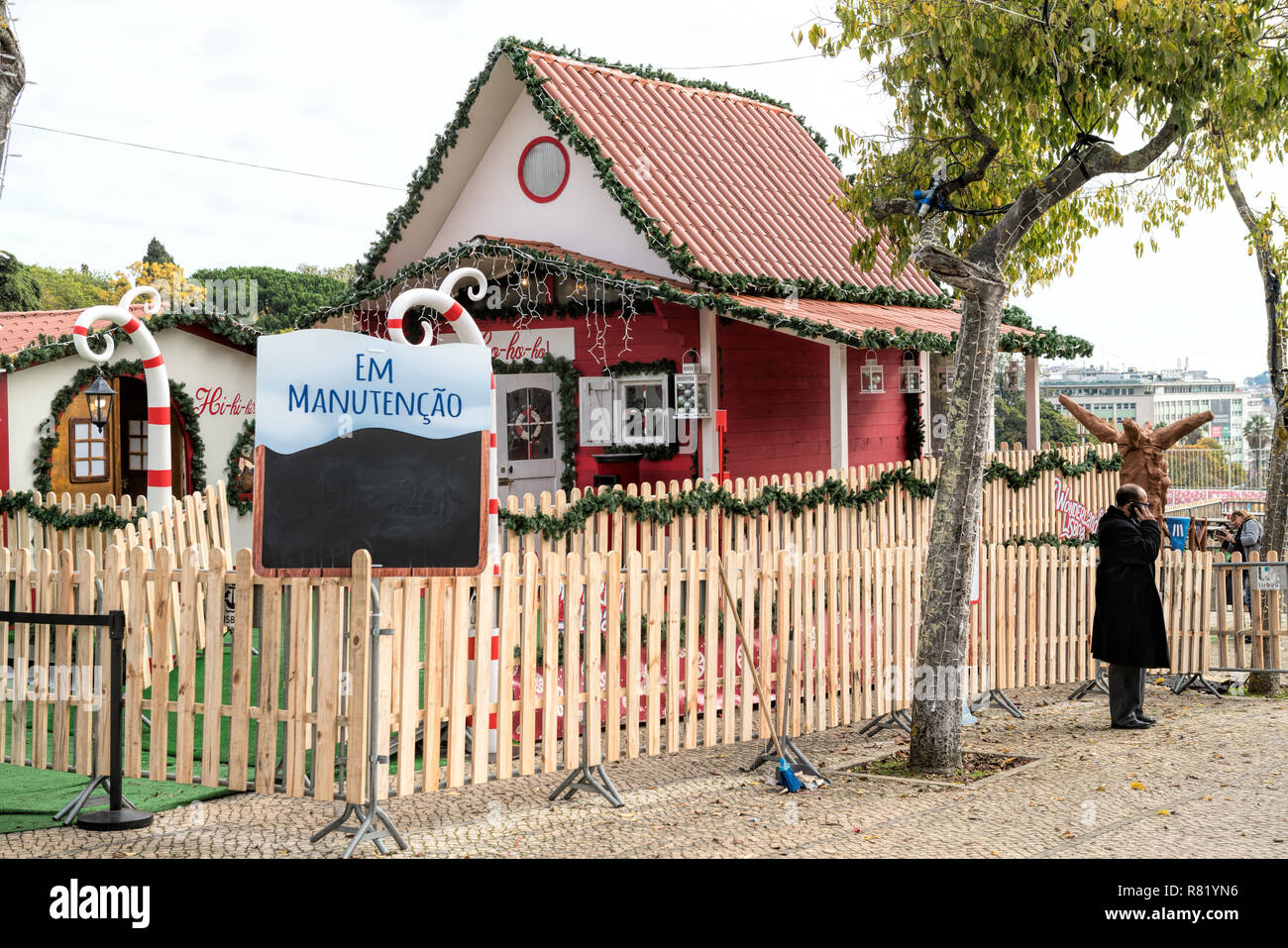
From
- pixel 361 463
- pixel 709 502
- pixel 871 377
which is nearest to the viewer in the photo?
pixel 361 463

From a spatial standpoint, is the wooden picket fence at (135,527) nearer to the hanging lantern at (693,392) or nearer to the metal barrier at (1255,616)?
the hanging lantern at (693,392)

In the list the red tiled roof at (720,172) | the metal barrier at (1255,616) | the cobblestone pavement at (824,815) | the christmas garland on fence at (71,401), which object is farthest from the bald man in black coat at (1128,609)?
the christmas garland on fence at (71,401)

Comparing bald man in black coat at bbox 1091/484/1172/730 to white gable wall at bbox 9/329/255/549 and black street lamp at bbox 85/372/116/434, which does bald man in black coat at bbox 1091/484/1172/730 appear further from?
black street lamp at bbox 85/372/116/434

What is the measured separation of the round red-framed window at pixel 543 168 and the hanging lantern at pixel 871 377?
454 cm

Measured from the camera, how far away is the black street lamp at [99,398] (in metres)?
16.2

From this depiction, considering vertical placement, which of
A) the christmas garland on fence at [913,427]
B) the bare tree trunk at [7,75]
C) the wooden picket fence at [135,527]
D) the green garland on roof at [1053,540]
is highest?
the bare tree trunk at [7,75]

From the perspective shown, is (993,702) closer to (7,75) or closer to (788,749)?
(788,749)

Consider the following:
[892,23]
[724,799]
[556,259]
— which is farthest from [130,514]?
[892,23]

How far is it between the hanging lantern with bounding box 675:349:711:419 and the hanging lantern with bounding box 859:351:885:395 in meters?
2.59

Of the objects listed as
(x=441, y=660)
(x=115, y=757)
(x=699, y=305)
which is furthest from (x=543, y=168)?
(x=115, y=757)

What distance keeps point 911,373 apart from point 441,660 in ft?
39.0

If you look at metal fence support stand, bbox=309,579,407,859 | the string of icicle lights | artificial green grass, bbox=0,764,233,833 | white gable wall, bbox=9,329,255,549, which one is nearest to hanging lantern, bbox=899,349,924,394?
the string of icicle lights

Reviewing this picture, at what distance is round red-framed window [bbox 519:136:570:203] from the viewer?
637 inches

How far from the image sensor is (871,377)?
16859 mm
